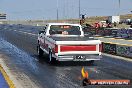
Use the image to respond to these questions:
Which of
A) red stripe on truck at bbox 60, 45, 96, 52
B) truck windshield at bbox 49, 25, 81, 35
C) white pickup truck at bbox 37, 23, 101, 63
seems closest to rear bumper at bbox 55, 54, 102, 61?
white pickup truck at bbox 37, 23, 101, 63

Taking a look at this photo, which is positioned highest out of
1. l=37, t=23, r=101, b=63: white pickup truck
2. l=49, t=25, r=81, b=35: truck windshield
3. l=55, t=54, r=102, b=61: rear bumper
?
l=49, t=25, r=81, b=35: truck windshield

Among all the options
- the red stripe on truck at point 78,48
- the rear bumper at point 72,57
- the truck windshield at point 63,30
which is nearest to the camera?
the rear bumper at point 72,57

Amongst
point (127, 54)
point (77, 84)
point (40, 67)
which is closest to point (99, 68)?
point (40, 67)

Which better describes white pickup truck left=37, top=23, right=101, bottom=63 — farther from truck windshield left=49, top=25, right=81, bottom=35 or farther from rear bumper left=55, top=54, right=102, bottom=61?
truck windshield left=49, top=25, right=81, bottom=35

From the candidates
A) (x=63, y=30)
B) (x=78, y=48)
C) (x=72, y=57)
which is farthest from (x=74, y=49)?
(x=63, y=30)

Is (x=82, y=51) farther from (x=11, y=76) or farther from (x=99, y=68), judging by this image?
(x=11, y=76)

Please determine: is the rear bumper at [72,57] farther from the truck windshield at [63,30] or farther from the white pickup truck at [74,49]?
the truck windshield at [63,30]

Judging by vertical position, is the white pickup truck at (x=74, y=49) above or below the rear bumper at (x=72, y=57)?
above

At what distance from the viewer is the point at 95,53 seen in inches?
690

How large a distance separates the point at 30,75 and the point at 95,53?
4064 millimetres

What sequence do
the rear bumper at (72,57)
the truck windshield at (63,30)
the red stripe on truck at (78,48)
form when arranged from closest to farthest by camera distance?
the rear bumper at (72,57)
the red stripe on truck at (78,48)
the truck windshield at (63,30)

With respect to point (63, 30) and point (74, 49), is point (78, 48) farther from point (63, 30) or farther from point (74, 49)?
point (63, 30)

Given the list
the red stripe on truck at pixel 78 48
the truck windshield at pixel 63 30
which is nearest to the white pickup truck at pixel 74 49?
the red stripe on truck at pixel 78 48

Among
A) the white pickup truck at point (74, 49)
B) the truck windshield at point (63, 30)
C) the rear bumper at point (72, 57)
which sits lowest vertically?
the rear bumper at point (72, 57)
